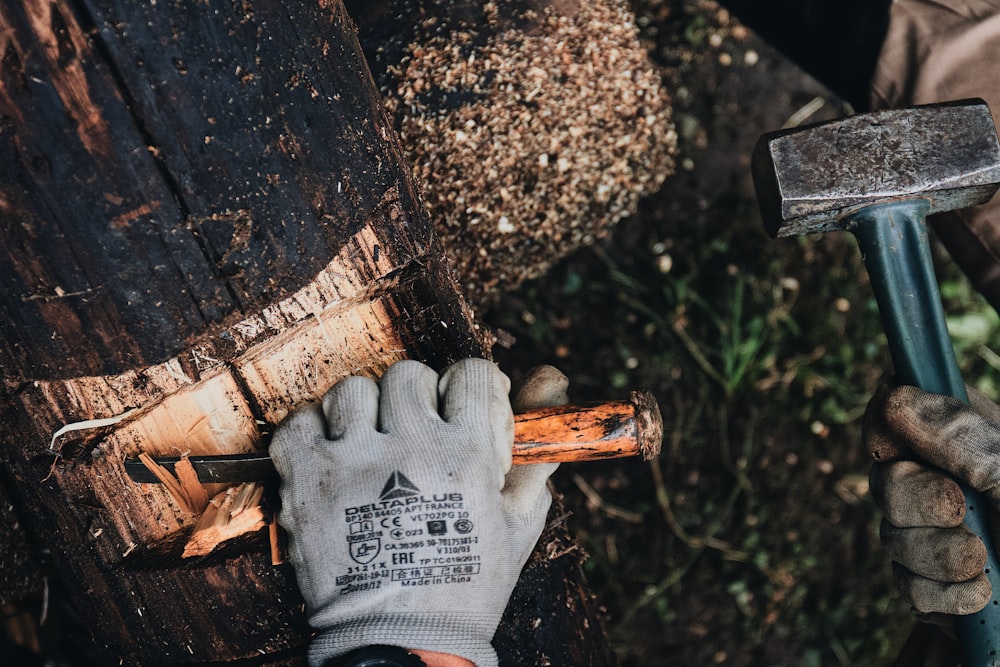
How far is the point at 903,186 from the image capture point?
1.56 m

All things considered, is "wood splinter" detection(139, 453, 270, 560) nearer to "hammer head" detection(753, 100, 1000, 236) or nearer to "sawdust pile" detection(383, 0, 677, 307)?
"sawdust pile" detection(383, 0, 677, 307)

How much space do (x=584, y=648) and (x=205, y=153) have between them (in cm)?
146

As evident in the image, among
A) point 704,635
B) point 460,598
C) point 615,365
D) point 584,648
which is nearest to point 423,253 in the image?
point 460,598

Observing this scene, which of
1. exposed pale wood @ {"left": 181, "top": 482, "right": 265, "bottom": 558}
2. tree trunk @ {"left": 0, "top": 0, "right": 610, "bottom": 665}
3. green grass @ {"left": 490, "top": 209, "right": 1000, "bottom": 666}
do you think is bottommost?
green grass @ {"left": 490, "top": 209, "right": 1000, "bottom": 666}

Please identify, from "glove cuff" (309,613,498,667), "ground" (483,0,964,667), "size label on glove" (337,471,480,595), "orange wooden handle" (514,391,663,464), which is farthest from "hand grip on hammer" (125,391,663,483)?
"ground" (483,0,964,667)

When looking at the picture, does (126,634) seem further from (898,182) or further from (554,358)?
(898,182)

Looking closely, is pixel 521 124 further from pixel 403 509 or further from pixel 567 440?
pixel 403 509

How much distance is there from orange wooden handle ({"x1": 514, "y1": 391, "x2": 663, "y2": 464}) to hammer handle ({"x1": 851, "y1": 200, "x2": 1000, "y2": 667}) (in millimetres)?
666

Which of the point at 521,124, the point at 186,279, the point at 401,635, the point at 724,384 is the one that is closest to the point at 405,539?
the point at 401,635

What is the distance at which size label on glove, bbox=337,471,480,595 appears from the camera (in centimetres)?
134

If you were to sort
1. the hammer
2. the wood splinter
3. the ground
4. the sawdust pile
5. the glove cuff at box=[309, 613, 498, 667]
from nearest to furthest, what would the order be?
the glove cuff at box=[309, 613, 498, 667] < the wood splinter < the hammer < the sawdust pile < the ground

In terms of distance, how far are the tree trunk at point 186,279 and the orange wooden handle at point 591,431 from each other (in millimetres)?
272

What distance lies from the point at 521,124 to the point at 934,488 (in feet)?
4.66

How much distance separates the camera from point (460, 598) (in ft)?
4.51
